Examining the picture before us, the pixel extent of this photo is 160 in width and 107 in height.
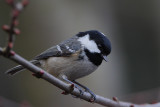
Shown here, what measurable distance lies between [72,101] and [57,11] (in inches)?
70.6

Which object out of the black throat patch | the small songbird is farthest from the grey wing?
the black throat patch

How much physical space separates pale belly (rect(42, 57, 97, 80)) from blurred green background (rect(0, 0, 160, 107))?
128 centimetres

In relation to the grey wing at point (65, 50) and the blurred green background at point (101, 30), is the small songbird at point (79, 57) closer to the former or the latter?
the grey wing at point (65, 50)

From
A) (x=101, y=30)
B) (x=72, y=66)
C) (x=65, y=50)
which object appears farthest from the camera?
(x=101, y=30)

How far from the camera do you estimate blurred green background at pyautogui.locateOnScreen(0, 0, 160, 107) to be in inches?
188

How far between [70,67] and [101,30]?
3.38 meters

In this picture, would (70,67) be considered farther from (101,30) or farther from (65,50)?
(101,30)

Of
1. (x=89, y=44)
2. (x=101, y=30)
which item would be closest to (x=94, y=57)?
(x=89, y=44)

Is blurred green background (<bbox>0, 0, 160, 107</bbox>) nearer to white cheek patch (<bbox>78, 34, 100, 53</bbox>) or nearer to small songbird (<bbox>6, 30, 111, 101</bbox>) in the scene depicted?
small songbird (<bbox>6, 30, 111, 101</bbox>)

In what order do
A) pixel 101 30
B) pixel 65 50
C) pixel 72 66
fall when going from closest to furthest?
1. pixel 72 66
2. pixel 65 50
3. pixel 101 30

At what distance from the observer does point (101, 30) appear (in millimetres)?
5707

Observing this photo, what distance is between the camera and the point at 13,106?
9.41 feet

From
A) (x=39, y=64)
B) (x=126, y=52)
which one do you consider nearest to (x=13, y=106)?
(x=39, y=64)

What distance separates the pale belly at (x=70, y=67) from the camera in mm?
2428
